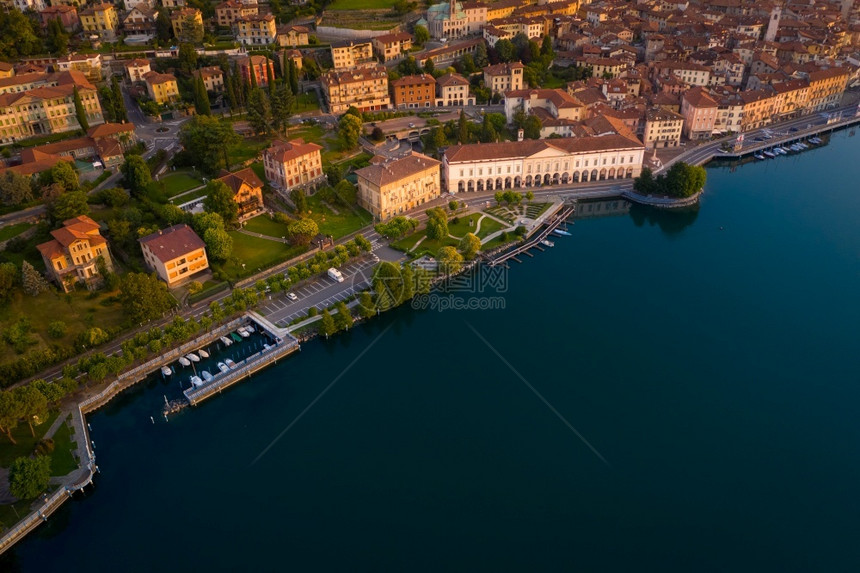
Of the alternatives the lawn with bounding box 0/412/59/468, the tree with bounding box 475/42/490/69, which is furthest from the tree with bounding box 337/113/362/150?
the lawn with bounding box 0/412/59/468

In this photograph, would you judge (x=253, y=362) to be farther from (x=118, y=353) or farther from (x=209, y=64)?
(x=209, y=64)

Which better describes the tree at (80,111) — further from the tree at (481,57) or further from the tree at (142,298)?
the tree at (481,57)

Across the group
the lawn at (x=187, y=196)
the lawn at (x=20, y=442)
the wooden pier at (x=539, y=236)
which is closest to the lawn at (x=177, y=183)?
the lawn at (x=187, y=196)

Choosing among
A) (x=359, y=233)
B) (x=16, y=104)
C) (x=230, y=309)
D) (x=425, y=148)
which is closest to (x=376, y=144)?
(x=425, y=148)

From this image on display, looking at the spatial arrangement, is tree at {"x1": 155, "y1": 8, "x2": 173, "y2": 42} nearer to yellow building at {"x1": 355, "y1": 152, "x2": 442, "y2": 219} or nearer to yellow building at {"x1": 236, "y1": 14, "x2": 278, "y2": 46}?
yellow building at {"x1": 236, "y1": 14, "x2": 278, "y2": 46}

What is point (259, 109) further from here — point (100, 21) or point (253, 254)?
point (100, 21)

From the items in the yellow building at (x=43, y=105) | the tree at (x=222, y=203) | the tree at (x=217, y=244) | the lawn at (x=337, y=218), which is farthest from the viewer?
the yellow building at (x=43, y=105)
